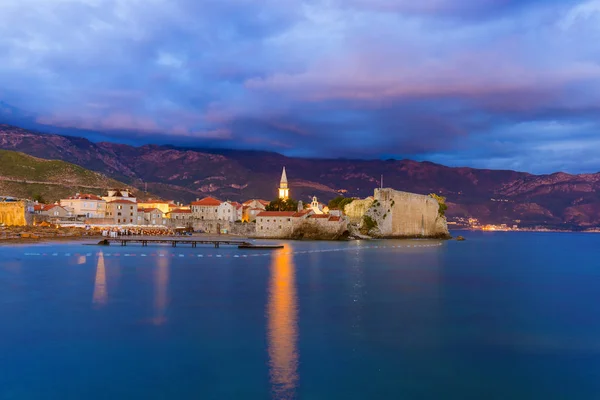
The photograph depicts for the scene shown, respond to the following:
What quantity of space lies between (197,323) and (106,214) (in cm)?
6135

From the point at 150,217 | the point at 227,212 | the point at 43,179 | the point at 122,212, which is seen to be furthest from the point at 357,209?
the point at 43,179

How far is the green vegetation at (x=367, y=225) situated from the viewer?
7488 centimetres

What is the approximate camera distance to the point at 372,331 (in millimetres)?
15750

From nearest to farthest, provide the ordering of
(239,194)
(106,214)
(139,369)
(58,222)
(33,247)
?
(139,369), (33,247), (58,222), (106,214), (239,194)

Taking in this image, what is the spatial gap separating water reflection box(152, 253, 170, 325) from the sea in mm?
63

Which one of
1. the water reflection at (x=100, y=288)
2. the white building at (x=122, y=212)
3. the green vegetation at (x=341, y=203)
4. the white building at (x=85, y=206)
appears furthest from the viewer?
the green vegetation at (x=341, y=203)

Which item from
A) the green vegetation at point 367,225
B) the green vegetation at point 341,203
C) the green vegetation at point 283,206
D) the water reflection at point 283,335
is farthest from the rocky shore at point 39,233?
the green vegetation at point 341,203

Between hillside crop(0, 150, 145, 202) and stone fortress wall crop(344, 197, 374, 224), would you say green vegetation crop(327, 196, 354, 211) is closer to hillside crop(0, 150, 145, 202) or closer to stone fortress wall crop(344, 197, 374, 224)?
stone fortress wall crop(344, 197, 374, 224)

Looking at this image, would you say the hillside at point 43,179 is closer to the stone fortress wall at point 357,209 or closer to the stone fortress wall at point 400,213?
the stone fortress wall at point 357,209

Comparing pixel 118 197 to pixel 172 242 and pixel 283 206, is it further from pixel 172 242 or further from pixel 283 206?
pixel 172 242

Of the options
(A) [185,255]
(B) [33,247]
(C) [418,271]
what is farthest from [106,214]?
(C) [418,271]

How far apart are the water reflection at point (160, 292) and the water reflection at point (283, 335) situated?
11.6ft

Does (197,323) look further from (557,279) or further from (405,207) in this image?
(405,207)

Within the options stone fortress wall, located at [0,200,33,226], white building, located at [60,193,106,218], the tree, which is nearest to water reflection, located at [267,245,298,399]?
stone fortress wall, located at [0,200,33,226]
